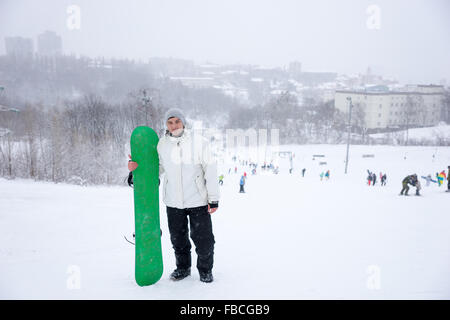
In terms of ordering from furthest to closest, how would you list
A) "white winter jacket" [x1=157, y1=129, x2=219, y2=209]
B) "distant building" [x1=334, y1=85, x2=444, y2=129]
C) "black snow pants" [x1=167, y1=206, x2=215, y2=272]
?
1. "distant building" [x1=334, y1=85, x2=444, y2=129]
2. "black snow pants" [x1=167, y1=206, x2=215, y2=272]
3. "white winter jacket" [x1=157, y1=129, x2=219, y2=209]

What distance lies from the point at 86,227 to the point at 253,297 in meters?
3.28

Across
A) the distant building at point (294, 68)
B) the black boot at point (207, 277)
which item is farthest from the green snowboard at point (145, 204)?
the distant building at point (294, 68)

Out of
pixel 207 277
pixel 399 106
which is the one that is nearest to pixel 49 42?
pixel 207 277

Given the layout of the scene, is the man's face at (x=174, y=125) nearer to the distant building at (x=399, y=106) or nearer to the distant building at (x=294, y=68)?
the distant building at (x=399, y=106)

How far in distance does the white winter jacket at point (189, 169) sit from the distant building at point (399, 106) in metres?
65.6

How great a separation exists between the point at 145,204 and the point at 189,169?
50cm

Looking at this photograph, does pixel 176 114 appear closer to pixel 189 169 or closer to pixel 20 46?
pixel 189 169

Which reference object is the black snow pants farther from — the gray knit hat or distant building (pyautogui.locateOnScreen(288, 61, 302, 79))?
distant building (pyautogui.locateOnScreen(288, 61, 302, 79))

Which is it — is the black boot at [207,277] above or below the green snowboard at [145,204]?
below

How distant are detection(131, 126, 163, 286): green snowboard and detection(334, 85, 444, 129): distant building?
6570cm

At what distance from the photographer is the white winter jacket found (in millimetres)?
2977

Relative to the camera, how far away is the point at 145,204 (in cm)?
Answer: 303

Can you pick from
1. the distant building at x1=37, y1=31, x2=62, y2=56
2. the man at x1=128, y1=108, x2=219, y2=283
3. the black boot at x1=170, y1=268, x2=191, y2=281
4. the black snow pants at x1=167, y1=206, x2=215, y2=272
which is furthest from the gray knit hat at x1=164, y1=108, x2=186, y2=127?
the distant building at x1=37, y1=31, x2=62, y2=56

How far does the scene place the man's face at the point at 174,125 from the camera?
9.81 feet
